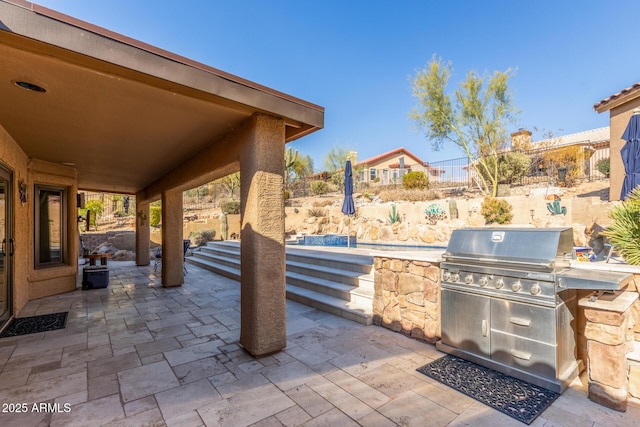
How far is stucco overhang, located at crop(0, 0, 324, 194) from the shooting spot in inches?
82.7

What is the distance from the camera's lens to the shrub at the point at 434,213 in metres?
13.7

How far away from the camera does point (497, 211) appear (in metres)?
11.9

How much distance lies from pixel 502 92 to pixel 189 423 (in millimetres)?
18293

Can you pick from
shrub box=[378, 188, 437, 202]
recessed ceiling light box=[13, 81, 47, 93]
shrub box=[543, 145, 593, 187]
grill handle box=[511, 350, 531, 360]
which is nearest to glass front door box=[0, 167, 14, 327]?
recessed ceiling light box=[13, 81, 47, 93]

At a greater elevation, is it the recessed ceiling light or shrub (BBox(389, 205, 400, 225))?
the recessed ceiling light

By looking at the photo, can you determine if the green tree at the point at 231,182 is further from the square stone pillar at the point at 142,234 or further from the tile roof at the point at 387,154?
the tile roof at the point at 387,154

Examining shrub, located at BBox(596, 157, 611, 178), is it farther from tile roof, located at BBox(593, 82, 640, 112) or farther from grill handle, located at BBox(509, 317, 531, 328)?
grill handle, located at BBox(509, 317, 531, 328)

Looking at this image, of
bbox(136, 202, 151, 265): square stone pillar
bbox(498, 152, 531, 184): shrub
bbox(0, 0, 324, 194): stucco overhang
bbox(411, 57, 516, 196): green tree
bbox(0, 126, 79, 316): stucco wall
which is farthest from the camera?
bbox(411, 57, 516, 196): green tree

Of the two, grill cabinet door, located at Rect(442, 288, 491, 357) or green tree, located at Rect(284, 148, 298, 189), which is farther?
green tree, located at Rect(284, 148, 298, 189)

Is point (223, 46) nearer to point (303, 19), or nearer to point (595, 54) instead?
point (303, 19)

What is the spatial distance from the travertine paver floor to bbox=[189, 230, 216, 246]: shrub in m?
9.24

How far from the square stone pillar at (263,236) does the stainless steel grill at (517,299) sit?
80.7 inches

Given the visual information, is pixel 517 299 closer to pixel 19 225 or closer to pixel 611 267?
pixel 611 267

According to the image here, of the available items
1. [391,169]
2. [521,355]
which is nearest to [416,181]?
[391,169]
